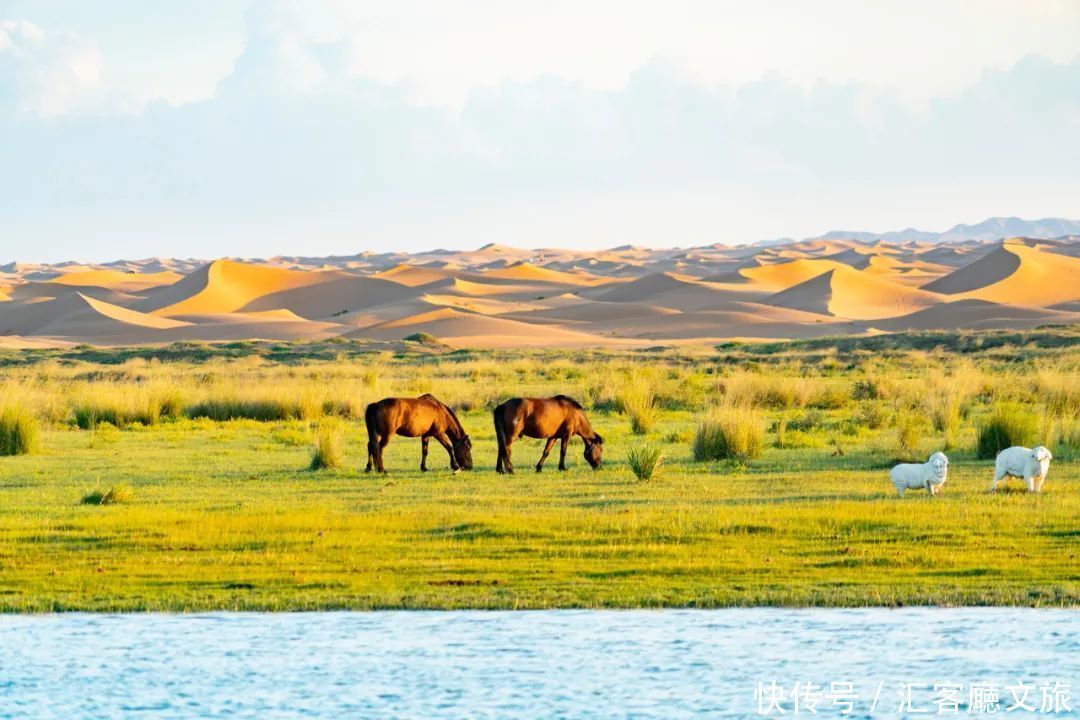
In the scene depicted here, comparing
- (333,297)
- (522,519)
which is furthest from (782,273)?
(522,519)

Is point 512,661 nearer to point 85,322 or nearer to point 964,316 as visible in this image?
point 964,316

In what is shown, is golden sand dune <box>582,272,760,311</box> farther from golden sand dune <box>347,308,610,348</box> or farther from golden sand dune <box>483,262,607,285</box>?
golden sand dune <box>347,308,610,348</box>

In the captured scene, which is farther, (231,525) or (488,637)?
(231,525)

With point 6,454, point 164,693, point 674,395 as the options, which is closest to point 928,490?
point 164,693

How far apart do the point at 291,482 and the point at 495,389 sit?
17291mm

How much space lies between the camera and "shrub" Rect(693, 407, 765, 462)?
65.0 feet

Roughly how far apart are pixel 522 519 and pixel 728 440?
656 centimetres

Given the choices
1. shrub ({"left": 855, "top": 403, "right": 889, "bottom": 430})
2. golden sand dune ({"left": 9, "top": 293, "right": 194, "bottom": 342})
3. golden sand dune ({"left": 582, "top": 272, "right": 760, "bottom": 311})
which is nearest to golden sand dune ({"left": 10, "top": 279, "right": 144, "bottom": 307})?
golden sand dune ({"left": 9, "top": 293, "right": 194, "bottom": 342})

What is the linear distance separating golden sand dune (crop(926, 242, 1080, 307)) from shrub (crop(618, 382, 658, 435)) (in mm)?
78598

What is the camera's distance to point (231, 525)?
542 inches

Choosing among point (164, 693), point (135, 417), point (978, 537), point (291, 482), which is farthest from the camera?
point (135, 417)

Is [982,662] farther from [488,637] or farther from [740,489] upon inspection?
[740,489]

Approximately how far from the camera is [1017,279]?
114m

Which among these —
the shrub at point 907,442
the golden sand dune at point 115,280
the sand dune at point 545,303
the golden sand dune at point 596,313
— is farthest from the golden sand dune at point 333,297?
the shrub at point 907,442
